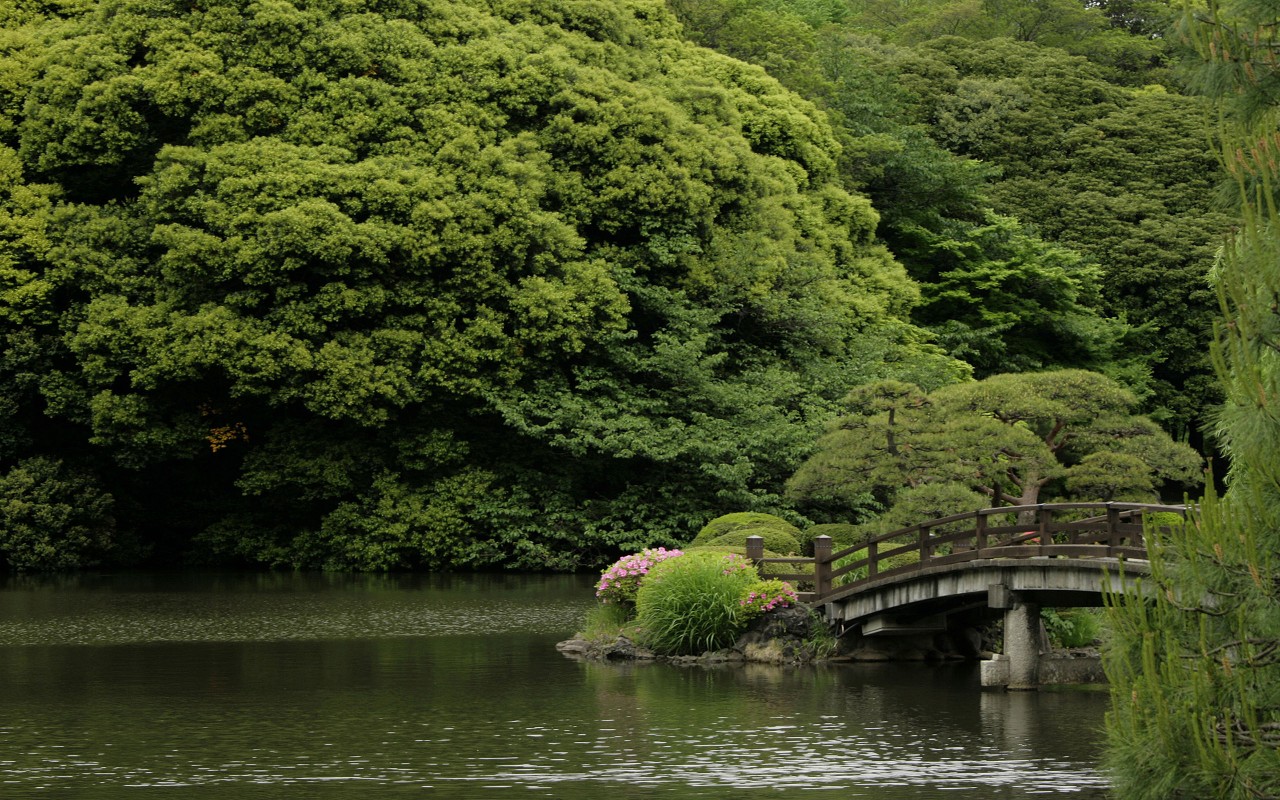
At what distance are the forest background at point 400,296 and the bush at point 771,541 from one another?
6.83 meters

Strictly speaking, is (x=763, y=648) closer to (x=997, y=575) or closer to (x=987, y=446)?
(x=997, y=575)

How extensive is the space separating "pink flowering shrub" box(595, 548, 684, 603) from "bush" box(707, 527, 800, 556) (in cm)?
144

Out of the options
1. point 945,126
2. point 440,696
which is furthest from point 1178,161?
point 440,696

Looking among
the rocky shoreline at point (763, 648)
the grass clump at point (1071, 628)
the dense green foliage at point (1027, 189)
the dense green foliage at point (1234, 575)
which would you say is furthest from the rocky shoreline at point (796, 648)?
the dense green foliage at point (1027, 189)

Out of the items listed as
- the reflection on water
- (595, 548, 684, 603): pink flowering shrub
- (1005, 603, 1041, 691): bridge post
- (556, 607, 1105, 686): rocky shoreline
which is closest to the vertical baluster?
(1005, 603, 1041, 691): bridge post

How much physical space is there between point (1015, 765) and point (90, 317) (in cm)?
2314

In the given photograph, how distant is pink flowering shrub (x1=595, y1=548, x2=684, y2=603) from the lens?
22.0m

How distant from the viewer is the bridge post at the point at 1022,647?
18781 mm

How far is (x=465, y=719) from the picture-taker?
642 inches

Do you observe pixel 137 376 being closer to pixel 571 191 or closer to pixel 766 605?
pixel 571 191

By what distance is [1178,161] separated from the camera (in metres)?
45.6

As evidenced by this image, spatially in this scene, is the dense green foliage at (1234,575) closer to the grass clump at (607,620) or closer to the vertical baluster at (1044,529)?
the vertical baluster at (1044,529)

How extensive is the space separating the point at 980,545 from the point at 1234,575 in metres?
11.0

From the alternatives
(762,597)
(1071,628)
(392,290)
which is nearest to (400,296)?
(392,290)
